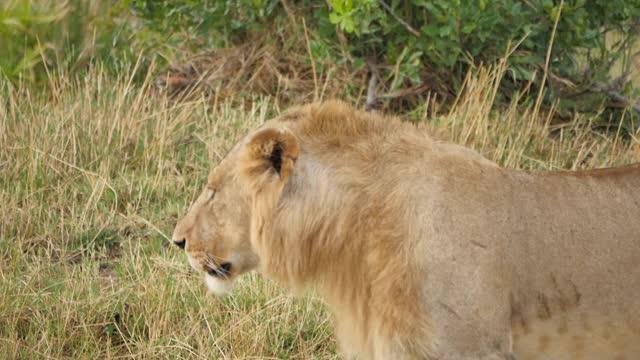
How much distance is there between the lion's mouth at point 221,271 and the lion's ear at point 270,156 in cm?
31

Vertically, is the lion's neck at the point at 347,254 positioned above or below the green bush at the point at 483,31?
above

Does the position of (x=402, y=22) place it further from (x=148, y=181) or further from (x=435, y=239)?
(x=435, y=239)

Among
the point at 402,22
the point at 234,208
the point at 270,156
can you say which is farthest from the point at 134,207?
the point at 270,156

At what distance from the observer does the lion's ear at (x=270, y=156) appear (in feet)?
9.62

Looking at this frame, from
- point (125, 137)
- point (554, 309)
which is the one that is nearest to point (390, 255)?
point (554, 309)

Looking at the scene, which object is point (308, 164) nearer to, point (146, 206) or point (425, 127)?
point (425, 127)

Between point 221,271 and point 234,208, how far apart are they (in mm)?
205

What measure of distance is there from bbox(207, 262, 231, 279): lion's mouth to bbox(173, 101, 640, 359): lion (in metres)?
0.12

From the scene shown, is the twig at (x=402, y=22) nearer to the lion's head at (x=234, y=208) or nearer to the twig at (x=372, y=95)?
the twig at (x=372, y=95)

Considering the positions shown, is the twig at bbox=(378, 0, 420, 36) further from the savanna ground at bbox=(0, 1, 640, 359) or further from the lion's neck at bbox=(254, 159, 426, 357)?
the lion's neck at bbox=(254, 159, 426, 357)

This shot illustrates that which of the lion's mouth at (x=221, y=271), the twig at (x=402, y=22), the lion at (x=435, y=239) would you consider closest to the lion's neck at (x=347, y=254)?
the lion at (x=435, y=239)

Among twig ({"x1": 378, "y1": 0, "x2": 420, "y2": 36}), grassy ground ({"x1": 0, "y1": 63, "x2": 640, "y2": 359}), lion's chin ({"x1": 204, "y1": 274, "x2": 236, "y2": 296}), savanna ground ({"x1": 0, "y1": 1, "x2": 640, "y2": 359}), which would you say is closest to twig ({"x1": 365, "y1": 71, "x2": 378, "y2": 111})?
savanna ground ({"x1": 0, "y1": 1, "x2": 640, "y2": 359})

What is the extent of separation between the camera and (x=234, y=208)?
3131 millimetres

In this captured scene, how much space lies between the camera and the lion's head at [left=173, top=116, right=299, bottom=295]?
9.77 feet
